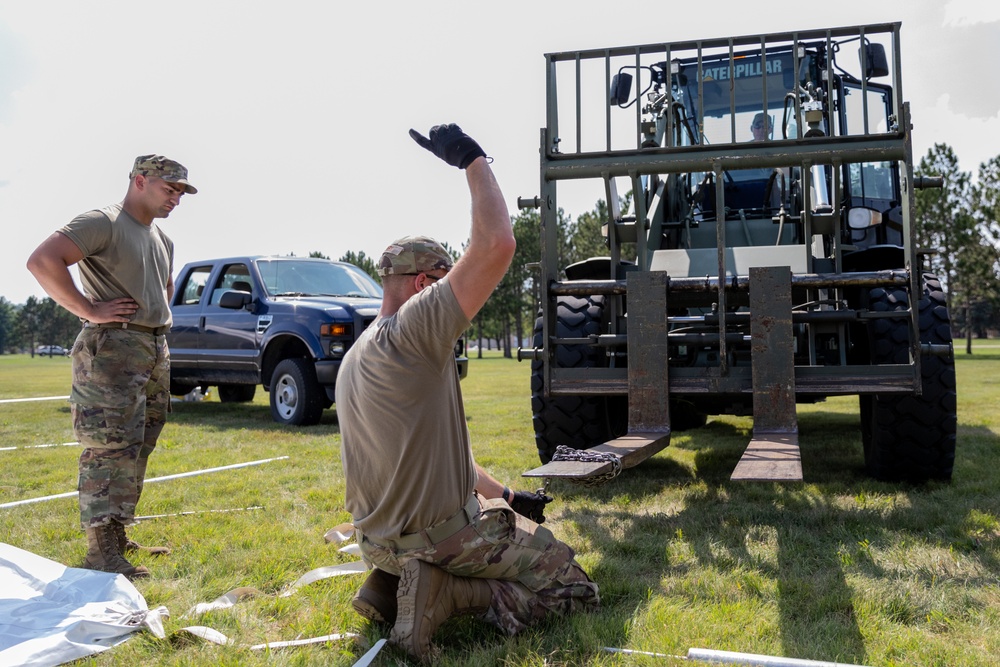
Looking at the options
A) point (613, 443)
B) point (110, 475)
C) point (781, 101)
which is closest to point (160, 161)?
point (110, 475)

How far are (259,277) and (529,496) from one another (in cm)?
745

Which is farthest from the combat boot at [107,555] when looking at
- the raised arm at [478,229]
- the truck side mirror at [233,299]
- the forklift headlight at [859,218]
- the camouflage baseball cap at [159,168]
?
the truck side mirror at [233,299]

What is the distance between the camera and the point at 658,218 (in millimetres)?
6426

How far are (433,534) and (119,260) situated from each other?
83.9 inches

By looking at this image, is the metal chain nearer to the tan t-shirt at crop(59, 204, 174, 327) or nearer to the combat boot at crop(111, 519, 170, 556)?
the combat boot at crop(111, 519, 170, 556)

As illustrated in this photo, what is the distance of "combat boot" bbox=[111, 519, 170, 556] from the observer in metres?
3.82

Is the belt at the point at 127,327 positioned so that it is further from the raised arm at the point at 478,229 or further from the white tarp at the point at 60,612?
the raised arm at the point at 478,229

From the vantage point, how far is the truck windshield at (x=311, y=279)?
10.2 meters

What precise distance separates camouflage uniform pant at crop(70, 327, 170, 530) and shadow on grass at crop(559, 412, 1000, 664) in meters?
2.15

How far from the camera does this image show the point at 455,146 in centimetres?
259

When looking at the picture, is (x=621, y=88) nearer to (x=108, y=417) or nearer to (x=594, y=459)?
(x=594, y=459)

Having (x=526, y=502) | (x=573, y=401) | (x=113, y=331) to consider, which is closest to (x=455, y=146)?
(x=526, y=502)

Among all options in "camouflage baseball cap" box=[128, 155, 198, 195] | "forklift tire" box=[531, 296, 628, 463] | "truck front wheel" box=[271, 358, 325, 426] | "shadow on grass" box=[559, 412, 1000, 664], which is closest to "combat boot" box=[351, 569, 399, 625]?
"shadow on grass" box=[559, 412, 1000, 664]

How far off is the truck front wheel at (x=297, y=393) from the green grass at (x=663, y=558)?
7.26 ft
